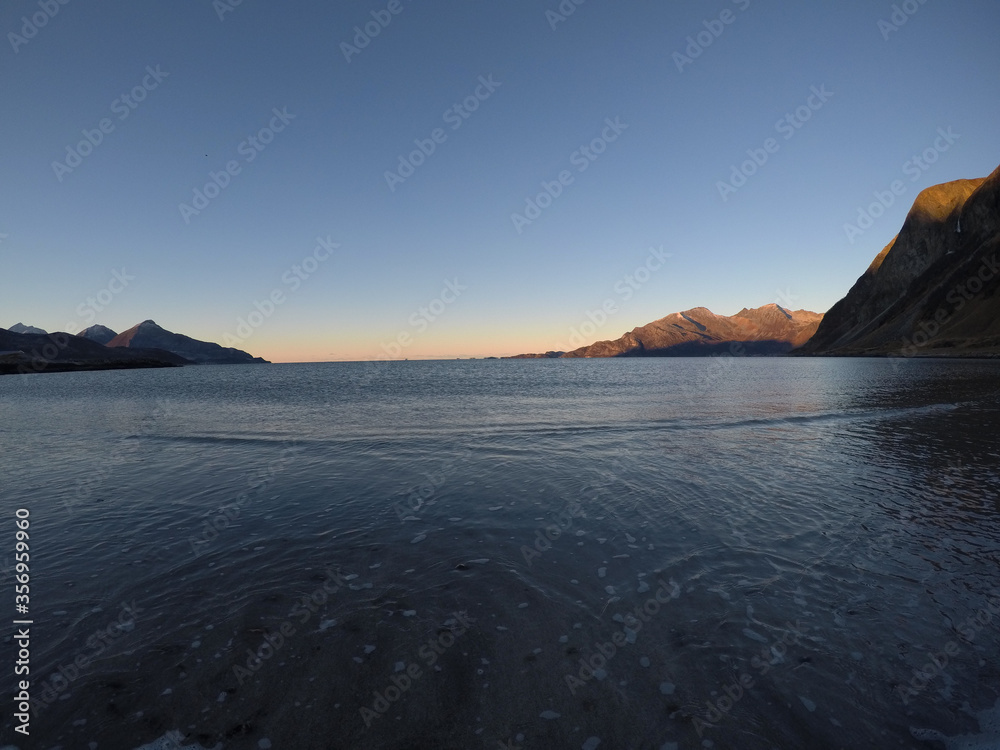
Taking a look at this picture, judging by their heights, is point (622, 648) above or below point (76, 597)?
below

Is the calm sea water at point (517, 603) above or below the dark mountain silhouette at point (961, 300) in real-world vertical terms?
below

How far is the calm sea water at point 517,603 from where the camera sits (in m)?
5.47

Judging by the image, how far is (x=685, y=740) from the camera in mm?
5164

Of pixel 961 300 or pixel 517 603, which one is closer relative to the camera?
pixel 517 603

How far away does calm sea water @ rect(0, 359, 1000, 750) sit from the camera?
5469mm

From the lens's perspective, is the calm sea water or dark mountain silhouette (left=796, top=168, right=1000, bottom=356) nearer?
the calm sea water

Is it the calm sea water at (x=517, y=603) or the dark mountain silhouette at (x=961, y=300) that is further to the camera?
the dark mountain silhouette at (x=961, y=300)

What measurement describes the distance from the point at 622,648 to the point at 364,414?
31673 mm

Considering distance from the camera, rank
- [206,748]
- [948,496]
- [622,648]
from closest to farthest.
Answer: [206,748] < [622,648] < [948,496]

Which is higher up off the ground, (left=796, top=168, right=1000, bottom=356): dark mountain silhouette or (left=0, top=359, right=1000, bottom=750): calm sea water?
(left=796, top=168, right=1000, bottom=356): dark mountain silhouette

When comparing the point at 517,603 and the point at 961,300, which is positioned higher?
the point at 961,300

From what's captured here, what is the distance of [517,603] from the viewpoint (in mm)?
8047

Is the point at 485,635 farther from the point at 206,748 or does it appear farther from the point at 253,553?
the point at 253,553

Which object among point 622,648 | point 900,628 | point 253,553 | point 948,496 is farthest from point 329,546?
point 948,496
